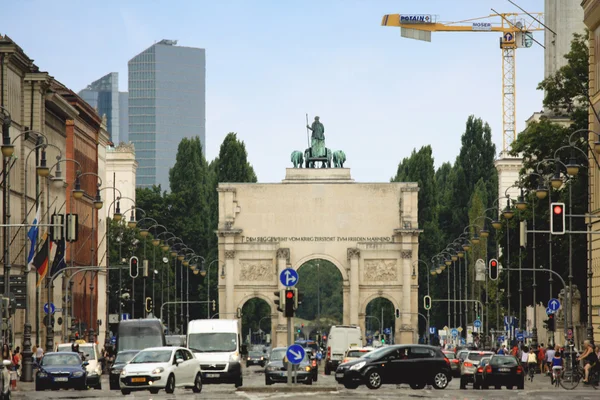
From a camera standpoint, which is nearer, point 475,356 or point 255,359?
point 475,356

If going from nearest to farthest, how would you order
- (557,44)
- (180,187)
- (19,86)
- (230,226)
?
(19,86)
(557,44)
(230,226)
(180,187)

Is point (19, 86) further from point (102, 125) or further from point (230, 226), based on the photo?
point (230, 226)

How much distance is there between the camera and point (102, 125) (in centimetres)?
12194

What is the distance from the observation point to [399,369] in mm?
51000

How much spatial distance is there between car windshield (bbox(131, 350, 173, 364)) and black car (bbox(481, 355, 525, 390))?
13.2m

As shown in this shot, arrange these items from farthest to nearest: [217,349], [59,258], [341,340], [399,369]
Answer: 1. [341,340]
2. [59,258]
3. [217,349]
4. [399,369]

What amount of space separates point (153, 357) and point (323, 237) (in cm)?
8296

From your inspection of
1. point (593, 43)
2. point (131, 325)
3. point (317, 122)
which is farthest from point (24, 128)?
point (317, 122)

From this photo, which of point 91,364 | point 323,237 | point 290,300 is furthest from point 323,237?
point 290,300

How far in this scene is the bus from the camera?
62.8 metres

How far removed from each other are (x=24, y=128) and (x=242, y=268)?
44.1 metres

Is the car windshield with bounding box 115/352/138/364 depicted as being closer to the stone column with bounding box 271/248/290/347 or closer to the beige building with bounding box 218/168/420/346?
the stone column with bounding box 271/248/290/347

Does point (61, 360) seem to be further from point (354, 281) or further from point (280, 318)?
point (354, 281)

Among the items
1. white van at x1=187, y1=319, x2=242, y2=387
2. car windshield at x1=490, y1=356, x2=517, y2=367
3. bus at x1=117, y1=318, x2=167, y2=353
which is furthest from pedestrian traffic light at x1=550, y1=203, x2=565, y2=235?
bus at x1=117, y1=318, x2=167, y2=353
